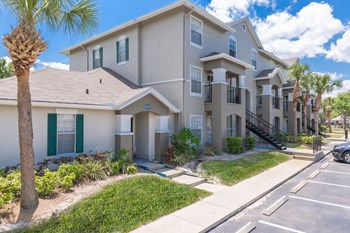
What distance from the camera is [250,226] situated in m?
6.39

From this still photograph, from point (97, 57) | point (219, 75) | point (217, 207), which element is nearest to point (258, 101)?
point (219, 75)

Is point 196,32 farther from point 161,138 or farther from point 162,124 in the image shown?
point 161,138

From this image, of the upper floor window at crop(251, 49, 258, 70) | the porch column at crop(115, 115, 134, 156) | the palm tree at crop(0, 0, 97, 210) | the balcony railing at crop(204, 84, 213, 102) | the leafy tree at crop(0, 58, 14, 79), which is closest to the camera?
the palm tree at crop(0, 0, 97, 210)

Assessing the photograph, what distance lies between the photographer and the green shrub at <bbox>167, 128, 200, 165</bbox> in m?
12.7

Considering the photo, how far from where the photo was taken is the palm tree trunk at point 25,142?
6152 millimetres

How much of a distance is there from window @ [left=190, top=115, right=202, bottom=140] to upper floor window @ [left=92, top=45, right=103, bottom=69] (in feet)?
33.3

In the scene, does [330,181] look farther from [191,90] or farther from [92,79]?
[92,79]

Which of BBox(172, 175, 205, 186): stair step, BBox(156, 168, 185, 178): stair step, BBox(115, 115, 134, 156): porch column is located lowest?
BBox(172, 175, 205, 186): stair step

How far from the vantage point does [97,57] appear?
20500mm

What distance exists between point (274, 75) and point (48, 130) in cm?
2002

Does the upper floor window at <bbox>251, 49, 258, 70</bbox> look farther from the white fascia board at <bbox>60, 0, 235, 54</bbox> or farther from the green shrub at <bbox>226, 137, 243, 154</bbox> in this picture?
the green shrub at <bbox>226, 137, 243, 154</bbox>

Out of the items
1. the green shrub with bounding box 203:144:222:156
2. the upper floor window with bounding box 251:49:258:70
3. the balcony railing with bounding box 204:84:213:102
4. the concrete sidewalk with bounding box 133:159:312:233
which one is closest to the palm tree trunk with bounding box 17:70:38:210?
the concrete sidewalk with bounding box 133:159:312:233

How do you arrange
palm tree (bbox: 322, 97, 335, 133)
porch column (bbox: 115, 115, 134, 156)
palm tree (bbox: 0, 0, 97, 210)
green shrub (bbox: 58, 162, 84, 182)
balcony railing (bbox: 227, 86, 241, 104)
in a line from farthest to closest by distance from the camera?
palm tree (bbox: 322, 97, 335, 133)
balcony railing (bbox: 227, 86, 241, 104)
porch column (bbox: 115, 115, 134, 156)
green shrub (bbox: 58, 162, 84, 182)
palm tree (bbox: 0, 0, 97, 210)

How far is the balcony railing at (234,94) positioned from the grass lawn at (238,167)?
14.8ft
